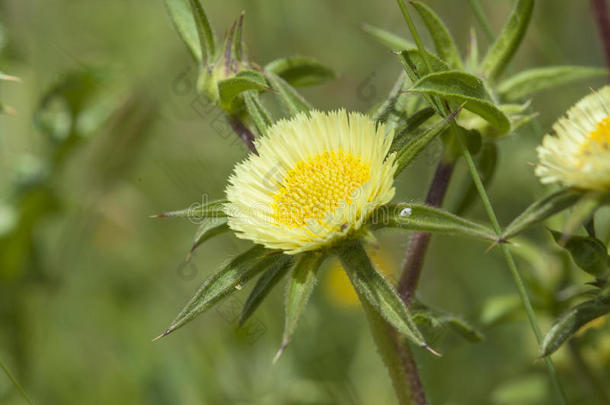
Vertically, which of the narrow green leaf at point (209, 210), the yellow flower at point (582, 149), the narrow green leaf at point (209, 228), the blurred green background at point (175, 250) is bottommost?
the blurred green background at point (175, 250)

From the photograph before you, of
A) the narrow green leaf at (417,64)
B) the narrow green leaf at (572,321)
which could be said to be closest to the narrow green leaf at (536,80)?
the narrow green leaf at (417,64)

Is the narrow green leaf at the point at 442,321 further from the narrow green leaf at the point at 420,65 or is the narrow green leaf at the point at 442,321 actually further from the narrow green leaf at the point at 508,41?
the narrow green leaf at the point at 508,41

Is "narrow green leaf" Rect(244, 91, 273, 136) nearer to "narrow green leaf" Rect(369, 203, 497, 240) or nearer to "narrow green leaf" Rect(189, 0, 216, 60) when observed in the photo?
"narrow green leaf" Rect(189, 0, 216, 60)

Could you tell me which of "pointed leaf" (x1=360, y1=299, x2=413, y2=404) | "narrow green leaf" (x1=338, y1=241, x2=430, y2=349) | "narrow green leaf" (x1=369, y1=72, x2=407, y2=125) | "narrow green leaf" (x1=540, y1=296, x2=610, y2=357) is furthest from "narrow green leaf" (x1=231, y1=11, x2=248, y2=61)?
"narrow green leaf" (x1=540, y1=296, x2=610, y2=357)

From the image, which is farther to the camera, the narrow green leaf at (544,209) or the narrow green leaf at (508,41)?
the narrow green leaf at (508,41)

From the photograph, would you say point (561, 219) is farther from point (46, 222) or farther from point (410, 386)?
point (46, 222)

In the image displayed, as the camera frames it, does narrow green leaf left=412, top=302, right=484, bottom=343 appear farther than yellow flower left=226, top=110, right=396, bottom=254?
Yes
